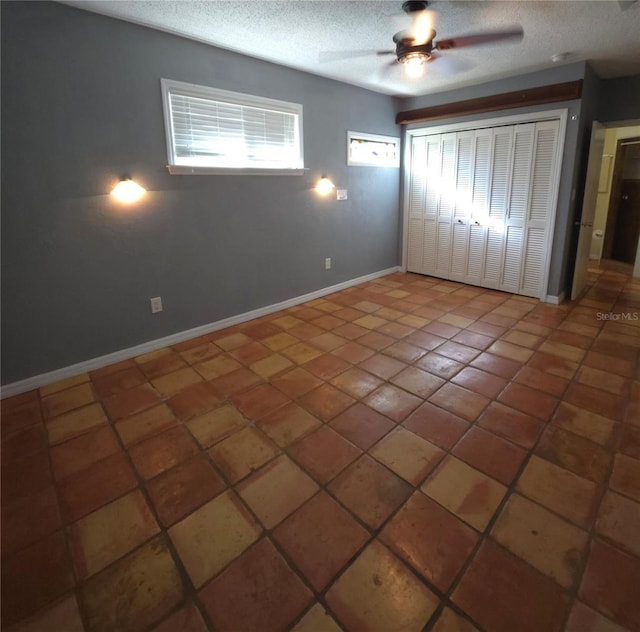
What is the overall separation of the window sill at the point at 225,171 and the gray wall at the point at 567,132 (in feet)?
7.29

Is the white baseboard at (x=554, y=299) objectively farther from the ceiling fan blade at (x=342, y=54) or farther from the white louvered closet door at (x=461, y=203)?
the ceiling fan blade at (x=342, y=54)

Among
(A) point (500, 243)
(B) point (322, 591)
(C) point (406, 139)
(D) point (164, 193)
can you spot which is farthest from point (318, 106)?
(B) point (322, 591)

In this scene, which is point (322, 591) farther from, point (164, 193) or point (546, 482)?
point (164, 193)

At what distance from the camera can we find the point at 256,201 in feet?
11.6

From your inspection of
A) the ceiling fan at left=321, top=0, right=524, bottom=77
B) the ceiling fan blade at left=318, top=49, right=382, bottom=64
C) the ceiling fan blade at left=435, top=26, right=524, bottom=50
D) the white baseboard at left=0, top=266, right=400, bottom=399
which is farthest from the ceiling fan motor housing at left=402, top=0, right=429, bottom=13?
the white baseboard at left=0, top=266, right=400, bottom=399

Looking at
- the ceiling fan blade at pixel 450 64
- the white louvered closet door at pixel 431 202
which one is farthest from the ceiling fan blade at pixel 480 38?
the white louvered closet door at pixel 431 202

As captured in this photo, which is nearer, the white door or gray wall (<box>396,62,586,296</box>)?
gray wall (<box>396,62,586,296</box>)

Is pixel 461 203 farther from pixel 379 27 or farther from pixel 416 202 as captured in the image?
pixel 379 27

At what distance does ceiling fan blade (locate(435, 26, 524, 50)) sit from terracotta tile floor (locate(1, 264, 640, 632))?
2404 millimetres

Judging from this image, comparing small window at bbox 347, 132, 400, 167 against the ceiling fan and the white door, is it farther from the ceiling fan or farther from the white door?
the white door

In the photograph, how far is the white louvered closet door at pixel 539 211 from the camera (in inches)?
149

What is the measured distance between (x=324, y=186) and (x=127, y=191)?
6.97 ft

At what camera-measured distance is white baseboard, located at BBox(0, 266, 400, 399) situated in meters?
2.55

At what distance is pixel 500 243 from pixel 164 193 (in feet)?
12.2
